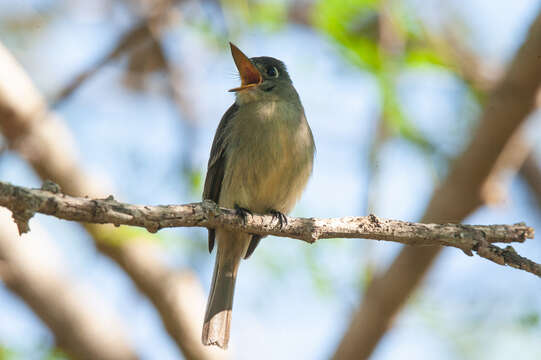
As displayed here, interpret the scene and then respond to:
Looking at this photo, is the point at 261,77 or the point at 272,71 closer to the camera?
the point at 261,77

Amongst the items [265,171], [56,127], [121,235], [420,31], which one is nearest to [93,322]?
[121,235]

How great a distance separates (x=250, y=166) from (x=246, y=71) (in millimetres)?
1156

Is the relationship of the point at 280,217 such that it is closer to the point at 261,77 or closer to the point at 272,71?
the point at 261,77

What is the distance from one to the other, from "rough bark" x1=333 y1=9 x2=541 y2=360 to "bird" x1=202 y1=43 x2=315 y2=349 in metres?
1.10

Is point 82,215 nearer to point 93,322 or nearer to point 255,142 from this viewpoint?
point 255,142

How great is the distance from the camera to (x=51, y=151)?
18.5 feet

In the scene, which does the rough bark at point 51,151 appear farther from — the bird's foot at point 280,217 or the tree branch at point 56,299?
the bird's foot at point 280,217

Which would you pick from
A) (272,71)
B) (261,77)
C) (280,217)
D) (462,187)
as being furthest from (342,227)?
(272,71)

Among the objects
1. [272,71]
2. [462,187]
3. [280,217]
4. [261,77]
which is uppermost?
[272,71]

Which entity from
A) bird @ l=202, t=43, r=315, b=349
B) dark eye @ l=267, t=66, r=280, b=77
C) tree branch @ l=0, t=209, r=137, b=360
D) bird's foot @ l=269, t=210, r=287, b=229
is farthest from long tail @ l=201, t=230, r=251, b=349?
dark eye @ l=267, t=66, r=280, b=77

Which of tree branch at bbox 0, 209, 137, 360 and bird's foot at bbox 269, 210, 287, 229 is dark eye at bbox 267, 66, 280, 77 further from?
tree branch at bbox 0, 209, 137, 360

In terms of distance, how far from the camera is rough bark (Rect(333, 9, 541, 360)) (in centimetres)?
541

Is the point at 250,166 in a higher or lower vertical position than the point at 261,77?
lower

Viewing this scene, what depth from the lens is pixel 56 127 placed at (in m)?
5.72
